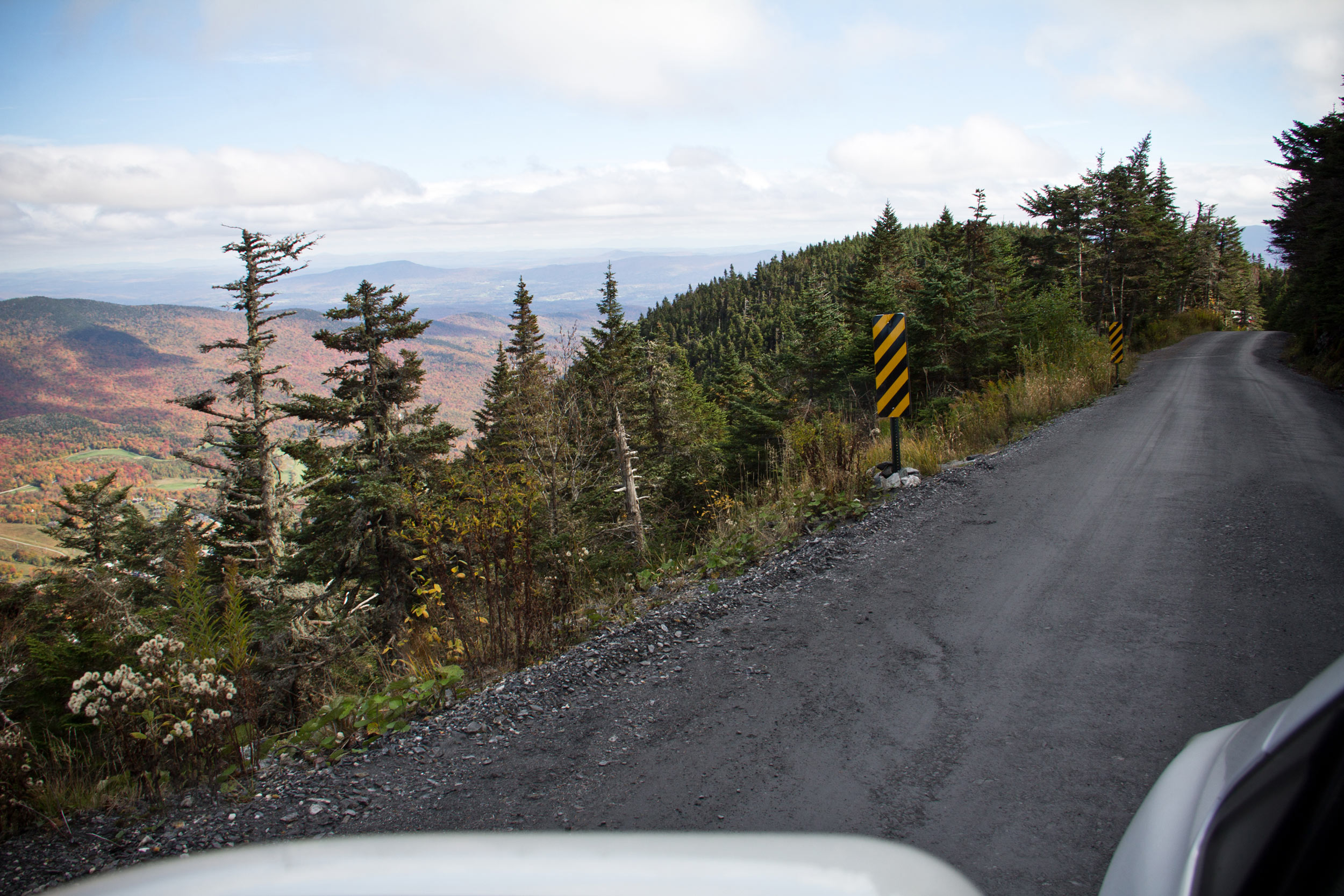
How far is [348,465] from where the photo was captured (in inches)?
765

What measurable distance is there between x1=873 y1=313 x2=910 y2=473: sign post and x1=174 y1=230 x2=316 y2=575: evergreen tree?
1708 centimetres

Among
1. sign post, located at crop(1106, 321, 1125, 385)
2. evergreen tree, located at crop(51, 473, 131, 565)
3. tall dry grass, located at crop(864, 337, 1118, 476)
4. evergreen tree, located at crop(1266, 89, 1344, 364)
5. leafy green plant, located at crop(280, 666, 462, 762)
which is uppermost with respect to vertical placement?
evergreen tree, located at crop(1266, 89, 1344, 364)

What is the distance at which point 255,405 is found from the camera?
18281mm

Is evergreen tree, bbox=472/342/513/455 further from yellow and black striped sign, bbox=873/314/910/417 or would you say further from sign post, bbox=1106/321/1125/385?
yellow and black striped sign, bbox=873/314/910/417

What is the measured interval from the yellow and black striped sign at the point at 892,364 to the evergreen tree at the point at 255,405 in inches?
672

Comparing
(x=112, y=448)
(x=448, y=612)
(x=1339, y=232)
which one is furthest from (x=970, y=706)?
(x=112, y=448)

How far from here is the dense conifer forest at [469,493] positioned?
3.39 m

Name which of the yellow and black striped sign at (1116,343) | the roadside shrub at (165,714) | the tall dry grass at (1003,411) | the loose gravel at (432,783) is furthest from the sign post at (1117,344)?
the roadside shrub at (165,714)

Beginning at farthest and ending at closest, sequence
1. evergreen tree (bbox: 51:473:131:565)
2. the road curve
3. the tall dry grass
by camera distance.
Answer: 1. evergreen tree (bbox: 51:473:131:565)
2. the tall dry grass
3. the road curve

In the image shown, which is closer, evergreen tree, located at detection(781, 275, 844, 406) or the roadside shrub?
the roadside shrub

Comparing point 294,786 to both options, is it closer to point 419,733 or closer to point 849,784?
point 419,733

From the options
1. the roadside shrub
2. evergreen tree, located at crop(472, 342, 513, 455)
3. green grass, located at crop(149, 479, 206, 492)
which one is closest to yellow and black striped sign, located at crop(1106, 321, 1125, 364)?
the roadside shrub

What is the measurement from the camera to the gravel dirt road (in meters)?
2.43

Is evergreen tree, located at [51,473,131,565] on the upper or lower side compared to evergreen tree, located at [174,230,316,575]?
lower
